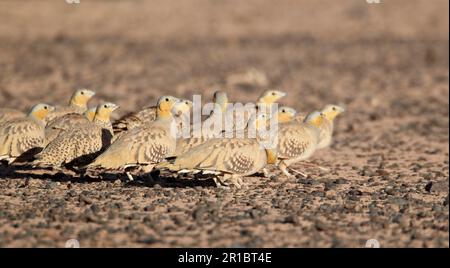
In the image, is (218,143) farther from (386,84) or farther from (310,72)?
(310,72)

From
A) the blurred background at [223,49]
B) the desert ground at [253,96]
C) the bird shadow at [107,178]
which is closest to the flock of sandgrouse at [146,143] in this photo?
the bird shadow at [107,178]

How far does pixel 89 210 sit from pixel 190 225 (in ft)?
3.51

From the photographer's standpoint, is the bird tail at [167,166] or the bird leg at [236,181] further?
the bird leg at [236,181]

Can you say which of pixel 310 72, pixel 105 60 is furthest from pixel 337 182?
pixel 105 60

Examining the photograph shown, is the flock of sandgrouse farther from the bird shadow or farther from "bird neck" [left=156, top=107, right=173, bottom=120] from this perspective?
the bird shadow

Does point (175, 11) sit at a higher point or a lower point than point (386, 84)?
higher

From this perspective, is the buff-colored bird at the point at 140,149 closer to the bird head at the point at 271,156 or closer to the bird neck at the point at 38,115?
the bird head at the point at 271,156

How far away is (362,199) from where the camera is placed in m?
8.69

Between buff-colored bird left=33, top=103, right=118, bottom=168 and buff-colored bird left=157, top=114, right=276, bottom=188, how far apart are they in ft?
3.63

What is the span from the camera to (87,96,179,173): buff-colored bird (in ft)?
29.2

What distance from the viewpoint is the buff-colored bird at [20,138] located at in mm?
9438

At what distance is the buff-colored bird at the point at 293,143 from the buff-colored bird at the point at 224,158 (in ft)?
3.11

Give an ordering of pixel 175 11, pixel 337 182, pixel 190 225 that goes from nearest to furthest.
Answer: pixel 190 225 → pixel 337 182 → pixel 175 11
